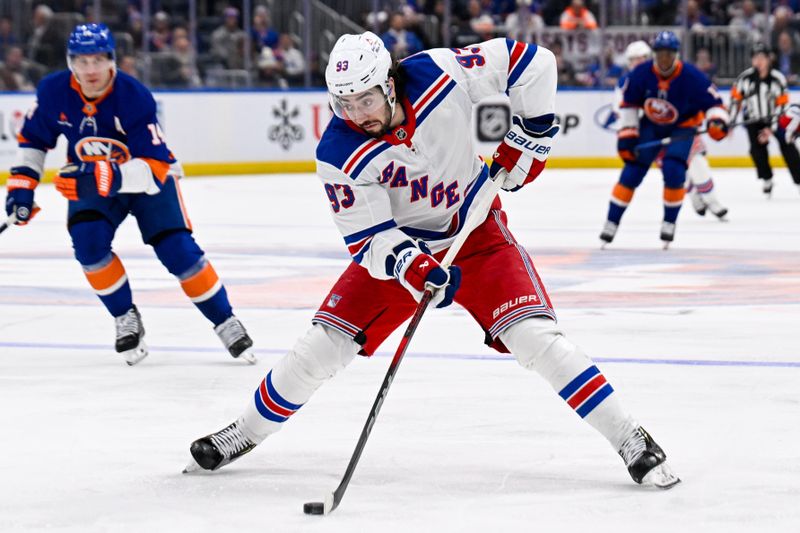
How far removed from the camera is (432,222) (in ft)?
11.1

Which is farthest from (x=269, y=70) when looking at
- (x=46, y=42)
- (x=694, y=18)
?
(x=694, y=18)

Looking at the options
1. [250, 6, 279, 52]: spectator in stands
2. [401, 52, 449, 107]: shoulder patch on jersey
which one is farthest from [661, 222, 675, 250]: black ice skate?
[250, 6, 279, 52]: spectator in stands

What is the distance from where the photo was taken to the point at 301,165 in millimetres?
14734

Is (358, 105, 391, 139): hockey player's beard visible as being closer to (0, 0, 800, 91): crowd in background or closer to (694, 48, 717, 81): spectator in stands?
(0, 0, 800, 91): crowd in background

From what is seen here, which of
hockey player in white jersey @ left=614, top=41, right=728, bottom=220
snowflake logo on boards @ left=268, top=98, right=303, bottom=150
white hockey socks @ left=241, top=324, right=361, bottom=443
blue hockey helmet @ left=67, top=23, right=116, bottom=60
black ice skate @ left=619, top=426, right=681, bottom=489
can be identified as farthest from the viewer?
snowflake logo on boards @ left=268, top=98, right=303, bottom=150

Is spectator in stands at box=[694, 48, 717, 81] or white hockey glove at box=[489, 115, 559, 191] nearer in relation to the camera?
white hockey glove at box=[489, 115, 559, 191]

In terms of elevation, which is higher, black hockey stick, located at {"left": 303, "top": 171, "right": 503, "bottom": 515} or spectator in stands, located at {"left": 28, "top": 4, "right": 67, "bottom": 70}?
black hockey stick, located at {"left": 303, "top": 171, "right": 503, "bottom": 515}

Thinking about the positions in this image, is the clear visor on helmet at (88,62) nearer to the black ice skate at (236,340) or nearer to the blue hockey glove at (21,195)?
the blue hockey glove at (21,195)

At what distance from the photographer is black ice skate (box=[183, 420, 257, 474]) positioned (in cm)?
331

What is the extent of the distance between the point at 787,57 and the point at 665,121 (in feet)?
22.5

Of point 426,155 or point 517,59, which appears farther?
point 517,59

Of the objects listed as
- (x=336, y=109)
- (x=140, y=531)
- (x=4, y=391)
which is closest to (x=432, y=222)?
(x=336, y=109)

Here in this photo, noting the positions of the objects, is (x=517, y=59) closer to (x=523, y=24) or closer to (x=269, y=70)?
(x=269, y=70)

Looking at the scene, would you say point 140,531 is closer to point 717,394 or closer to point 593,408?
point 593,408
